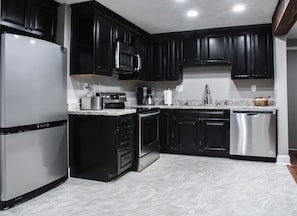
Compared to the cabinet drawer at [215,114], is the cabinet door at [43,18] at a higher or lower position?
higher

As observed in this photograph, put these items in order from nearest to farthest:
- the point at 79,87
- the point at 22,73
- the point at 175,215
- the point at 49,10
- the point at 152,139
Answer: the point at 175,215 < the point at 22,73 < the point at 49,10 < the point at 79,87 < the point at 152,139

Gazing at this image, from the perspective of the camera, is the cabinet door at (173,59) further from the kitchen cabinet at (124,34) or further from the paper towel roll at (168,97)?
the kitchen cabinet at (124,34)

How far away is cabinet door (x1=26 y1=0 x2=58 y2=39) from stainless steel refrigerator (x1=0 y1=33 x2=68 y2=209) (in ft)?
1.20

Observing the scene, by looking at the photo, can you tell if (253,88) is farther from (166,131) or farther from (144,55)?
(144,55)

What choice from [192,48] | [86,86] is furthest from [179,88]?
[86,86]

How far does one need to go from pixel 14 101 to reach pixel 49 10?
141cm

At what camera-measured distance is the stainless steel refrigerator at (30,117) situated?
7.95ft

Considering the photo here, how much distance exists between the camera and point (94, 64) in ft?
11.3

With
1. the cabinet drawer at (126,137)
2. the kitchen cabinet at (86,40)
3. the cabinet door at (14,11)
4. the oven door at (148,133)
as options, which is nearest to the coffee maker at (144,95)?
the oven door at (148,133)

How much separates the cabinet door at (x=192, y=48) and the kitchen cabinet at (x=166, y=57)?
10 cm

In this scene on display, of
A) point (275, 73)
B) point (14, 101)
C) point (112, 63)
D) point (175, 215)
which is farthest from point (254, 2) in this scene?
point (14, 101)

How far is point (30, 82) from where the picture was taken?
2.63 meters

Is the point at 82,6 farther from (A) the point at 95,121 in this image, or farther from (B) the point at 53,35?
(A) the point at 95,121

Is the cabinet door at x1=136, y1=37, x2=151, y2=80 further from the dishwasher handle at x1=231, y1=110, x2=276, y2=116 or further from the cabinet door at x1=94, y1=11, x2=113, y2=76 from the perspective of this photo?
the dishwasher handle at x1=231, y1=110, x2=276, y2=116
